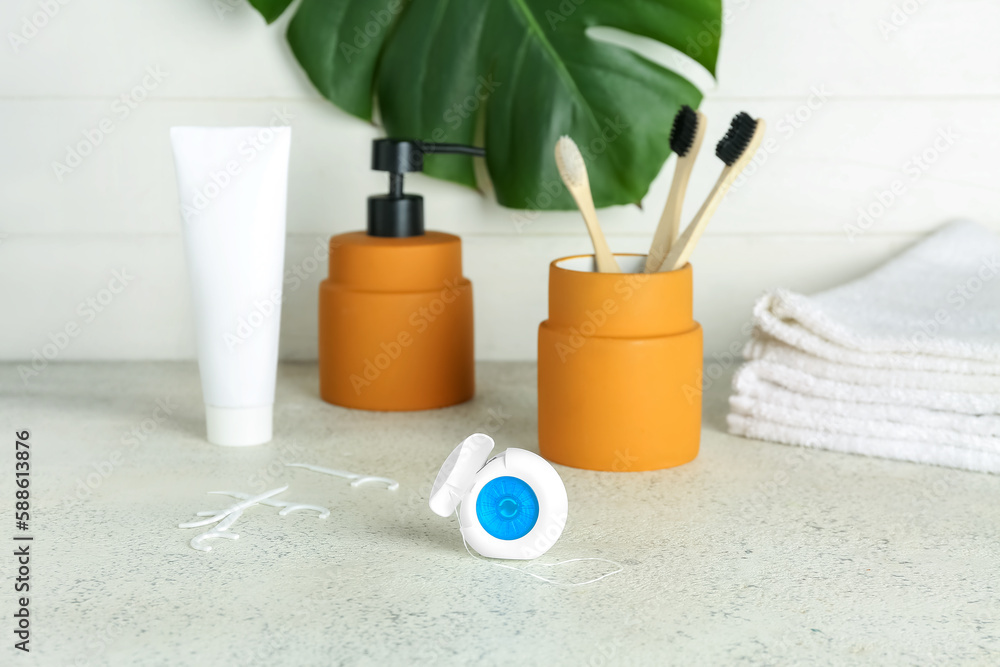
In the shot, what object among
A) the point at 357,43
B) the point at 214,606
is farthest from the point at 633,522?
the point at 357,43

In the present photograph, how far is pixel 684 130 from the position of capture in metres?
0.63

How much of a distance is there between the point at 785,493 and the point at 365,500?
0.26 metres

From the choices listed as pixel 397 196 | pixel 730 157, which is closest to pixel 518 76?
pixel 397 196

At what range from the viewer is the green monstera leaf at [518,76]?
2.64 feet

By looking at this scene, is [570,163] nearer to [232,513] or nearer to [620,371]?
[620,371]

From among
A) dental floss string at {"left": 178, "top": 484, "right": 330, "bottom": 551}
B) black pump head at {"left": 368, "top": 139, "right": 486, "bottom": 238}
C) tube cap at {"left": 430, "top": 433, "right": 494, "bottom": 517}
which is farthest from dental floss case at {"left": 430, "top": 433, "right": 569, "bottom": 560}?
black pump head at {"left": 368, "top": 139, "right": 486, "bottom": 238}

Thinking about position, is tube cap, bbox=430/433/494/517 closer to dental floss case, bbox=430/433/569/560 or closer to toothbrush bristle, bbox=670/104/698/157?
dental floss case, bbox=430/433/569/560

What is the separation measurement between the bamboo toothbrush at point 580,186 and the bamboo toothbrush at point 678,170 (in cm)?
4

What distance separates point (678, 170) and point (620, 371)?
152mm

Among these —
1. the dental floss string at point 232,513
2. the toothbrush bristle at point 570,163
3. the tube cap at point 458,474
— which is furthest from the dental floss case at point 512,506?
the toothbrush bristle at point 570,163

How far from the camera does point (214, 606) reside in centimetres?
43

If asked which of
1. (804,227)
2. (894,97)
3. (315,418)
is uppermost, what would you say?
(894,97)

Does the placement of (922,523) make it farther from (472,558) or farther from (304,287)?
(304,287)

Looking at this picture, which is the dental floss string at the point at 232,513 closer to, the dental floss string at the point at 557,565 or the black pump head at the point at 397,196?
the dental floss string at the point at 557,565
